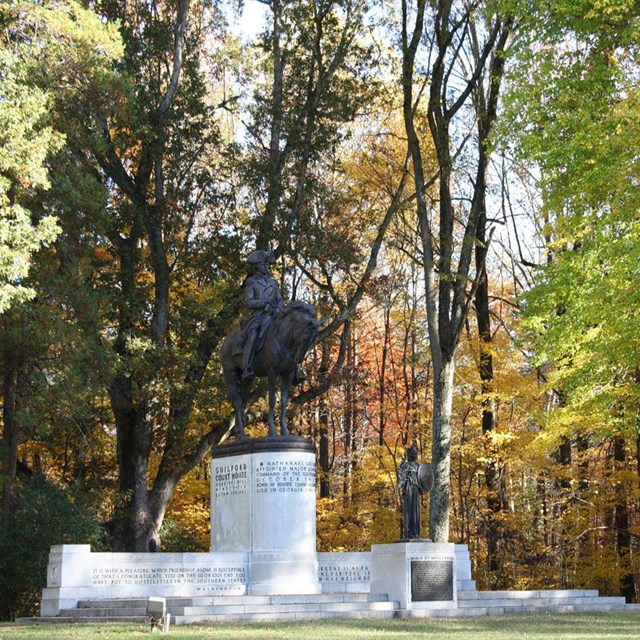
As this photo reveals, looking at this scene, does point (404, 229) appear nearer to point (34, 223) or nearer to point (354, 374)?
point (354, 374)

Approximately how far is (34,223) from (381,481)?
14.1 metres

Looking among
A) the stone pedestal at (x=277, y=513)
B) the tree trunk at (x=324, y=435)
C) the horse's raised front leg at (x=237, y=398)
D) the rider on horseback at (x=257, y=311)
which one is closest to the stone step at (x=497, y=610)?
the stone pedestal at (x=277, y=513)

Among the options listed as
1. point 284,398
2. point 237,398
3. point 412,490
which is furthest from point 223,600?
point 237,398

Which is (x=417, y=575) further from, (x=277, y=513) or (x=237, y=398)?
(x=237, y=398)

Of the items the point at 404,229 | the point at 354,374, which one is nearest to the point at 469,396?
the point at 354,374

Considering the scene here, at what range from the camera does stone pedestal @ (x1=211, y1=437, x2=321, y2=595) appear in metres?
19.2

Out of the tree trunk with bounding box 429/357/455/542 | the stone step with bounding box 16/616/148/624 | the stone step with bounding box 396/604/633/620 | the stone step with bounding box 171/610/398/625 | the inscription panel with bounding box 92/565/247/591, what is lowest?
the stone step with bounding box 16/616/148/624

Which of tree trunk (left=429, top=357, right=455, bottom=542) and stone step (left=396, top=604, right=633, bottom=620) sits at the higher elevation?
Answer: tree trunk (left=429, top=357, right=455, bottom=542)

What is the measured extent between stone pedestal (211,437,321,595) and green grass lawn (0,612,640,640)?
3.45 meters

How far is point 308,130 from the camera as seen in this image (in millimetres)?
29406

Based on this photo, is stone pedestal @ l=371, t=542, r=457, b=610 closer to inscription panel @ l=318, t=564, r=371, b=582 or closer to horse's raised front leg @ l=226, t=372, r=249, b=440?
inscription panel @ l=318, t=564, r=371, b=582

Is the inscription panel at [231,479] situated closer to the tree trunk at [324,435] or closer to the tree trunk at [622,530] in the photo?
the tree trunk at [622,530]

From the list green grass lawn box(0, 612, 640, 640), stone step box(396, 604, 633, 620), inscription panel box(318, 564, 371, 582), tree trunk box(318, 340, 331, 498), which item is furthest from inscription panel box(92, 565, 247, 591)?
tree trunk box(318, 340, 331, 498)

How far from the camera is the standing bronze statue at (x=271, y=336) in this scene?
19484 millimetres
